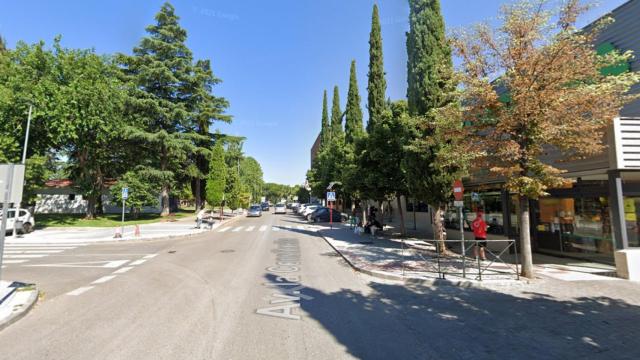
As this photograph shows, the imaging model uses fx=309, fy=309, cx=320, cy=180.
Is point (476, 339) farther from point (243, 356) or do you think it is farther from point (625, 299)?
point (625, 299)

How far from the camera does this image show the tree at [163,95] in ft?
100

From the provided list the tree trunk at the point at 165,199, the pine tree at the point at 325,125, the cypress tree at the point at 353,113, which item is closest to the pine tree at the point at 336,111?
the pine tree at the point at 325,125

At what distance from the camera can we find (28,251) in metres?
14.1

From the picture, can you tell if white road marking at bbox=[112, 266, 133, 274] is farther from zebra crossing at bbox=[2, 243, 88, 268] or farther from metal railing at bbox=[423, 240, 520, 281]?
metal railing at bbox=[423, 240, 520, 281]

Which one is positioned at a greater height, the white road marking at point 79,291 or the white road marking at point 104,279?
the white road marking at point 104,279

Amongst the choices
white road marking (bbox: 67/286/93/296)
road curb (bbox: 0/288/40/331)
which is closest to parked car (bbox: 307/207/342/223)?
white road marking (bbox: 67/286/93/296)

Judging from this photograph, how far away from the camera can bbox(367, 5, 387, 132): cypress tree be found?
19906mm

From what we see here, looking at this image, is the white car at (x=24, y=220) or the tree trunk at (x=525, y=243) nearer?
the tree trunk at (x=525, y=243)

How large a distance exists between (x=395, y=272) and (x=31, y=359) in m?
7.84

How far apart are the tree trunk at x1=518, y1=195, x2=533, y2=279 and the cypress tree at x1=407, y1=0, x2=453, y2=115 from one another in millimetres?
5019

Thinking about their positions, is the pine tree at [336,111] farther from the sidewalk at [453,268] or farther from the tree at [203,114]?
the sidewalk at [453,268]

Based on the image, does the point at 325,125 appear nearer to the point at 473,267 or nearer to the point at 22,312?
the point at 473,267

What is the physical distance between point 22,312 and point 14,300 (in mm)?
1018

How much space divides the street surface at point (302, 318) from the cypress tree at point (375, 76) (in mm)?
12881
